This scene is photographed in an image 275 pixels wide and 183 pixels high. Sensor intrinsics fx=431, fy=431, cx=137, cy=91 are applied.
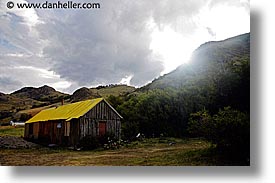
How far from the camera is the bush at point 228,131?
142 inches

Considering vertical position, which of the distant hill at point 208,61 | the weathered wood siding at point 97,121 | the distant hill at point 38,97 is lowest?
the weathered wood siding at point 97,121

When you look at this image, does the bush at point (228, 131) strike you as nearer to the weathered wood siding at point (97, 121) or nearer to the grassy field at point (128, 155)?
the grassy field at point (128, 155)

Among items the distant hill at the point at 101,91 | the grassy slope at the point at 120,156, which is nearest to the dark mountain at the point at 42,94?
the distant hill at the point at 101,91

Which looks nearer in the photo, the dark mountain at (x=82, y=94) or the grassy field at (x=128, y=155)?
the grassy field at (x=128, y=155)

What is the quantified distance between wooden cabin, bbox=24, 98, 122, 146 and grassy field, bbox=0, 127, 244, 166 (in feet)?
0.31

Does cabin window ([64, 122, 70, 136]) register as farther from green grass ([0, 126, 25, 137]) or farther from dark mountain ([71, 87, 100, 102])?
green grass ([0, 126, 25, 137])

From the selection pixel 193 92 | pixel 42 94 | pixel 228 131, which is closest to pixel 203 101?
pixel 193 92

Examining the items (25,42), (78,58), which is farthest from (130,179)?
(25,42)

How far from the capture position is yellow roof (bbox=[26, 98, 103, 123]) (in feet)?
12.1

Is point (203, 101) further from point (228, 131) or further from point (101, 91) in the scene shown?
point (101, 91)

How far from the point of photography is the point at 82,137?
12.0 ft

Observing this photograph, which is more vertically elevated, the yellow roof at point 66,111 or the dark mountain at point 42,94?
the dark mountain at point 42,94

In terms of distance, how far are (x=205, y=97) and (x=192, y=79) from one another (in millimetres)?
191

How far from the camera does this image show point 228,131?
11.9 ft
